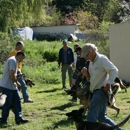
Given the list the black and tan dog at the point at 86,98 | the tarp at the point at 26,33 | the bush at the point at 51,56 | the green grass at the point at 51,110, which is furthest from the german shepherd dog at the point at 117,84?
the tarp at the point at 26,33

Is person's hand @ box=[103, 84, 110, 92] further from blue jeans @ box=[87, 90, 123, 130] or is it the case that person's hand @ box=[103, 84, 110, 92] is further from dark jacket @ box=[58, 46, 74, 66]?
dark jacket @ box=[58, 46, 74, 66]

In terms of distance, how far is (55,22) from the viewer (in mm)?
48031

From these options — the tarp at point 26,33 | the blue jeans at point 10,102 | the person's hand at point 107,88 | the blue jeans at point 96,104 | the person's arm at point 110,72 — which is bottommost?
the tarp at point 26,33

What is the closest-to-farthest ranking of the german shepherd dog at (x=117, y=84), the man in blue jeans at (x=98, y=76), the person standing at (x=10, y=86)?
1. the man in blue jeans at (x=98, y=76)
2. the person standing at (x=10, y=86)
3. the german shepherd dog at (x=117, y=84)

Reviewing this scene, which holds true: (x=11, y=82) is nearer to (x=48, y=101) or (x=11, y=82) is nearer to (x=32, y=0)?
(x=48, y=101)

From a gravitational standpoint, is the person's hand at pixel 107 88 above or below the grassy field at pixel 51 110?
above

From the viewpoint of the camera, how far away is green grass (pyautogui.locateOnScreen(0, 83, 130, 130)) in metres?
7.97

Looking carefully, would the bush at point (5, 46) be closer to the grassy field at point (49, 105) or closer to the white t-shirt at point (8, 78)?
the grassy field at point (49, 105)

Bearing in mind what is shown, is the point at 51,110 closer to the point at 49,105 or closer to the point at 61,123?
the point at 49,105

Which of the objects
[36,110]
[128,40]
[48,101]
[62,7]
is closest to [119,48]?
[128,40]

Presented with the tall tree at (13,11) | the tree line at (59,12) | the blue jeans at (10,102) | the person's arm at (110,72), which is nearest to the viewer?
the person's arm at (110,72)

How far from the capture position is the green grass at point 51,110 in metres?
7.97

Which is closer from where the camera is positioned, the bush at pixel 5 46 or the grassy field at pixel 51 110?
the grassy field at pixel 51 110

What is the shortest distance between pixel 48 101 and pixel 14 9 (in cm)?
970
